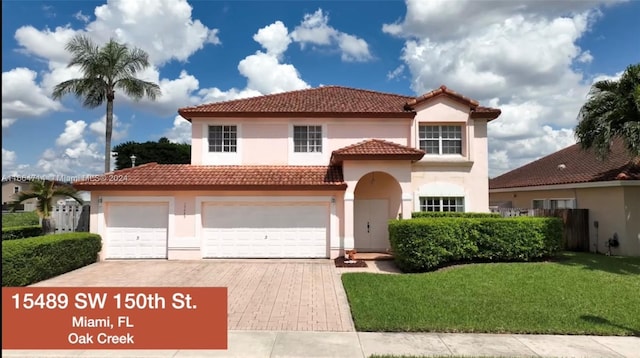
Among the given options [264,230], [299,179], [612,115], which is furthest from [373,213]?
[612,115]

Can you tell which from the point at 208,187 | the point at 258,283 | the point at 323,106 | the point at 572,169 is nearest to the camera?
the point at 258,283

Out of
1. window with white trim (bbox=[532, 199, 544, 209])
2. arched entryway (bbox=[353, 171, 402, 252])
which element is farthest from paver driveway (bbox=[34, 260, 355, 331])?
window with white trim (bbox=[532, 199, 544, 209])

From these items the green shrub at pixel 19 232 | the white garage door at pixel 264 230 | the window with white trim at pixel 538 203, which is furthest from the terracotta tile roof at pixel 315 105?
the window with white trim at pixel 538 203

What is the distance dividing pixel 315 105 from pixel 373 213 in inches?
232

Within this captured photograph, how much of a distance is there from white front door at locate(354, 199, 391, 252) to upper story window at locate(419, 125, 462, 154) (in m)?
3.39

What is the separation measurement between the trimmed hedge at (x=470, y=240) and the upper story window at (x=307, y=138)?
6.09 m

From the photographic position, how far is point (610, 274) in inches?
483

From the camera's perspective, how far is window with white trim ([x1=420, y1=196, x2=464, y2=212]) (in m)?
18.1

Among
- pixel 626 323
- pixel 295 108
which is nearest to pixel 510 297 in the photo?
pixel 626 323

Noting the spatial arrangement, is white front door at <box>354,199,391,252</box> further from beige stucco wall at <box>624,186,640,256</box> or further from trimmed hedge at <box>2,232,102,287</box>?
trimmed hedge at <box>2,232,102,287</box>

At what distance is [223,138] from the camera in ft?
61.2

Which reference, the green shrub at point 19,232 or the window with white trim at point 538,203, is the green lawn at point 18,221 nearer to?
the green shrub at point 19,232

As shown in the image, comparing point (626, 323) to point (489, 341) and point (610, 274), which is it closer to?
point (489, 341)

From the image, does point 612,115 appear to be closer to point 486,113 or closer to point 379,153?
point 486,113
